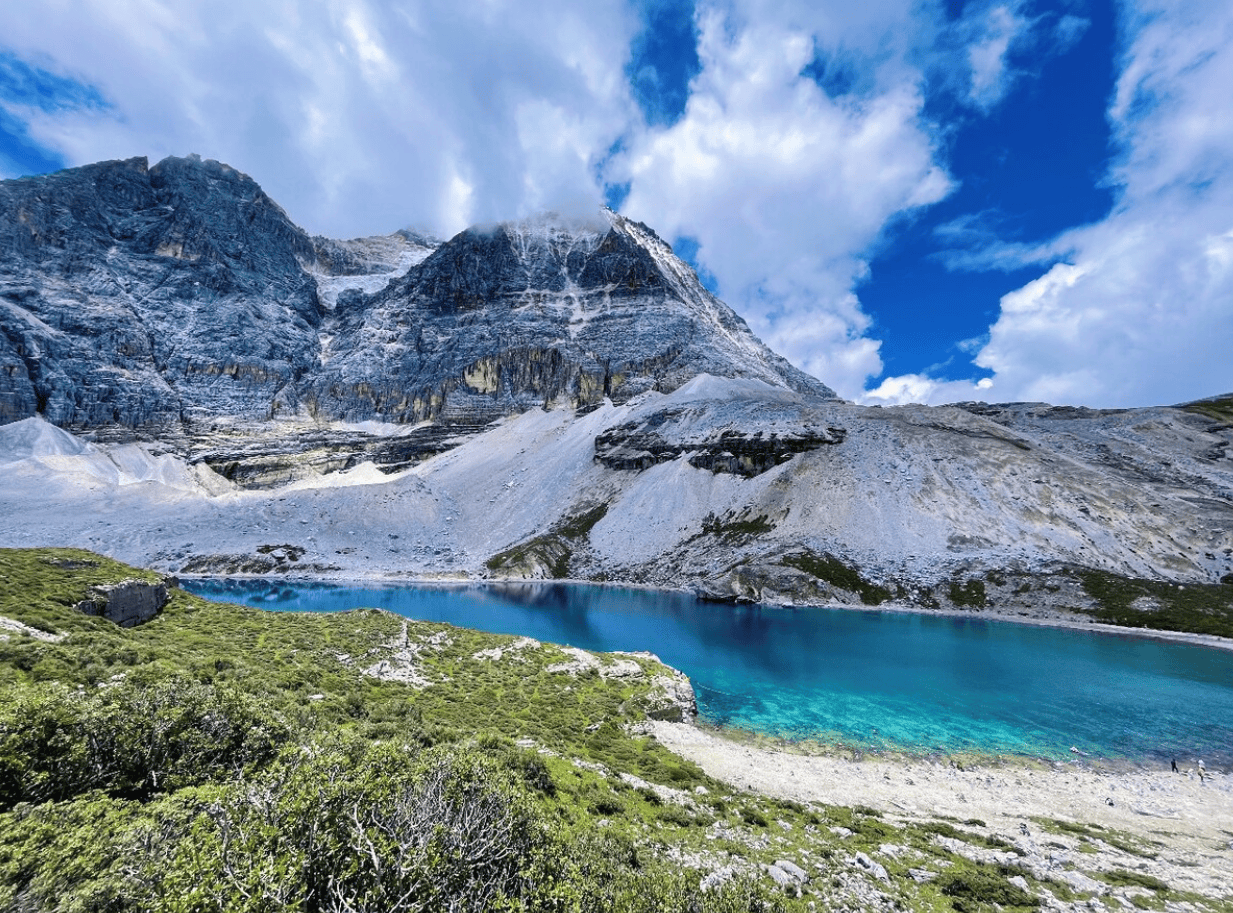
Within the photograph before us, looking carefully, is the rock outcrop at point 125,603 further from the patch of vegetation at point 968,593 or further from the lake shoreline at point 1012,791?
the patch of vegetation at point 968,593

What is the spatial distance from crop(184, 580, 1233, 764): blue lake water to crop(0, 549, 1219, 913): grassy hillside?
17120 mm

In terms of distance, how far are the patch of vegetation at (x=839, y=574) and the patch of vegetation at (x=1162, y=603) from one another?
2853 cm

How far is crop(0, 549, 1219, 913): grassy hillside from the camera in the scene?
7.03 m

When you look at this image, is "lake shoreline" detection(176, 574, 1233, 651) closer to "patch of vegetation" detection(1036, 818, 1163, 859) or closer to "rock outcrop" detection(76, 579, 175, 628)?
"patch of vegetation" detection(1036, 818, 1163, 859)

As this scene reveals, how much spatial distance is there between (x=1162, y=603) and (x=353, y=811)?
107m

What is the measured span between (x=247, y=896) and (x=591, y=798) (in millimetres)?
11726

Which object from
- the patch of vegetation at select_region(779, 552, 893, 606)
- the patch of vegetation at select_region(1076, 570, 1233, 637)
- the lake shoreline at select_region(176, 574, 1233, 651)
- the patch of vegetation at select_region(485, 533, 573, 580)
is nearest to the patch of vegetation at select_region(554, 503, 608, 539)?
the patch of vegetation at select_region(485, 533, 573, 580)

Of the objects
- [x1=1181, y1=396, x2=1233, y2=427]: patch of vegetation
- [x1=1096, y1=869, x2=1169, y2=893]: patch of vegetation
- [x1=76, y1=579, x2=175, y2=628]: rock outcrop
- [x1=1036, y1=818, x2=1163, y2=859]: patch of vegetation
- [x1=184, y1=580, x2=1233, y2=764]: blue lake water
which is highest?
[x1=1181, y1=396, x2=1233, y2=427]: patch of vegetation

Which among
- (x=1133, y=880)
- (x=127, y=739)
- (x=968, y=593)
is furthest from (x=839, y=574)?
(x=127, y=739)

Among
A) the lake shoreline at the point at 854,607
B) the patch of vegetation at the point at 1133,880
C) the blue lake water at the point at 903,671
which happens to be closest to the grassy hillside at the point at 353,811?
the patch of vegetation at the point at 1133,880

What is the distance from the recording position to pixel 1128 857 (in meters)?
16.6

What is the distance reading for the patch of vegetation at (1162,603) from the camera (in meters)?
67.4

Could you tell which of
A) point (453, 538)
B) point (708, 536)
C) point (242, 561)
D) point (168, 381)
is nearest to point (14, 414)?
point (168, 381)

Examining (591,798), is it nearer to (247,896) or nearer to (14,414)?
(247,896)
